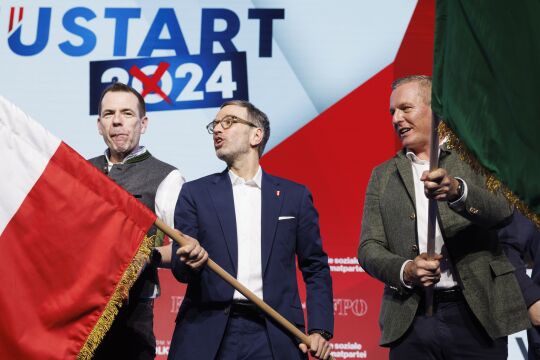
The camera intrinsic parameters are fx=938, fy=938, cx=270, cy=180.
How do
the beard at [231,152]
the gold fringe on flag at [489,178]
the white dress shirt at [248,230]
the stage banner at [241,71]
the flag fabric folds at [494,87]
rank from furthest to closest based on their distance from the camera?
1. the stage banner at [241,71]
2. the beard at [231,152]
3. the white dress shirt at [248,230]
4. the gold fringe on flag at [489,178]
5. the flag fabric folds at [494,87]

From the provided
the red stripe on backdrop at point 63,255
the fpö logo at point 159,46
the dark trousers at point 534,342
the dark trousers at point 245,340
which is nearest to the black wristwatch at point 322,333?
the dark trousers at point 245,340

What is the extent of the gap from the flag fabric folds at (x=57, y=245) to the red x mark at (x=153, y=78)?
67.4 inches

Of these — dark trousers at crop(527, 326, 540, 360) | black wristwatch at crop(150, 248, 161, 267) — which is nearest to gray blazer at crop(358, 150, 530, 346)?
dark trousers at crop(527, 326, 540, 360)

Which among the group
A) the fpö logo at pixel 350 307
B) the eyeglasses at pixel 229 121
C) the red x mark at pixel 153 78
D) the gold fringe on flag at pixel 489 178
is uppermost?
the red x mark at pixel 153 78

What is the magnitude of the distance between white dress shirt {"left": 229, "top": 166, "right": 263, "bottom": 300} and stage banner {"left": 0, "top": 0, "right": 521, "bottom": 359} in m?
1.16

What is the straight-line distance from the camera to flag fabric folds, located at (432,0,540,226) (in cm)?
258

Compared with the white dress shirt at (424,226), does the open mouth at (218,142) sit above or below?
above

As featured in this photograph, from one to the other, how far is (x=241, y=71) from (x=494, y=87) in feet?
8.04

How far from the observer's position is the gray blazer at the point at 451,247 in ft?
10.8

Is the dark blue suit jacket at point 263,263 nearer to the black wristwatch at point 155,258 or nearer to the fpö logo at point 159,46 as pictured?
the black wristwatch at point 155,258

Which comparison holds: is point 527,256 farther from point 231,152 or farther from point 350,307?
point 231,152

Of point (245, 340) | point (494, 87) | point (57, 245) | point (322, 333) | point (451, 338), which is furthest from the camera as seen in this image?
point (322, 333)

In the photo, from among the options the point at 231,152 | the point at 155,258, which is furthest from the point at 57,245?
the point at 231,152

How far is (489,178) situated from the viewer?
2768mm
